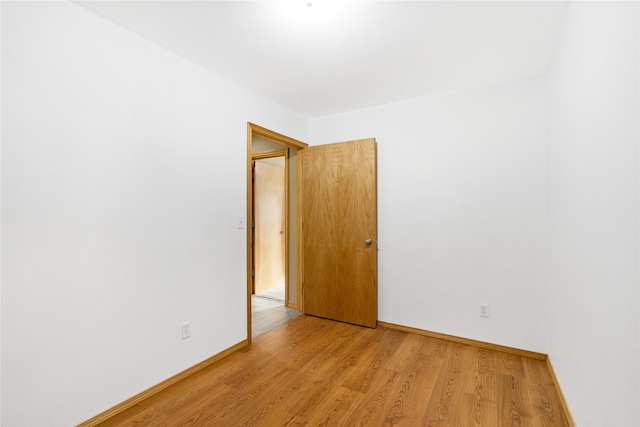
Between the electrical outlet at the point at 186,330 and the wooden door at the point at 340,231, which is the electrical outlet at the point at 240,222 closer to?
the electrical outlet at the point at 186,330

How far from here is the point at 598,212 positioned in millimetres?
1246

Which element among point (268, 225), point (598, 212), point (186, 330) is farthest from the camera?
point (268, 225)

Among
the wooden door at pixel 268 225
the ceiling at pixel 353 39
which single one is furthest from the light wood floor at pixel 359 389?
the ceiling at pixel 353 39

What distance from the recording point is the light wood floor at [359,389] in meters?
1.73

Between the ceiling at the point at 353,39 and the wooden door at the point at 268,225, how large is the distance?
1.90m

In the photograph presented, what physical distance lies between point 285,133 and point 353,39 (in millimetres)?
1416

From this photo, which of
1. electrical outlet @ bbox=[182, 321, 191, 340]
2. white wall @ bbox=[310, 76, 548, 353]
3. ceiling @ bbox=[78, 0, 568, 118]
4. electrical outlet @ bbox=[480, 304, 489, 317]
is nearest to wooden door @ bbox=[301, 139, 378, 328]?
white wall @ bbox=[310, 76, 548, 353]

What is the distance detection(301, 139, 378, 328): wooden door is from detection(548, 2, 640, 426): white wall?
1531mm

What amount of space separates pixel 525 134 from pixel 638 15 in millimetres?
1677

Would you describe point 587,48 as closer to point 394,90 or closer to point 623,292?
point 623,292

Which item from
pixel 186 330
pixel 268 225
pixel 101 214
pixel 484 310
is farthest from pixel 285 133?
pixel 484 310

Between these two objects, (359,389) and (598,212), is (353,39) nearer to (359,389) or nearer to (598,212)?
(598,212)

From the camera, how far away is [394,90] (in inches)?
108

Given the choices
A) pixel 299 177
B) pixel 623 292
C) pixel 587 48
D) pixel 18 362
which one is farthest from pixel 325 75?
pixel 18 362
